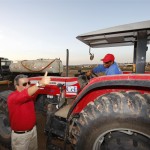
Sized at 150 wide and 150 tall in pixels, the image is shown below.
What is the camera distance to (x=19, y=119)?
2.89m

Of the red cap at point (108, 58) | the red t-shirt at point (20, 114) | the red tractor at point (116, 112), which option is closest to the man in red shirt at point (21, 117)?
the red t-shirt at point (20, 114)

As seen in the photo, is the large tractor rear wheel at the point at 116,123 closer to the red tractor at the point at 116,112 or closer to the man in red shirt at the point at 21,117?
the red tractor at the point at 116,112

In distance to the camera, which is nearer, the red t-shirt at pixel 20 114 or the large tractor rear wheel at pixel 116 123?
the large tractor rear wheel at pixel 116 123

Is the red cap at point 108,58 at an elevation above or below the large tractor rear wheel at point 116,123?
above

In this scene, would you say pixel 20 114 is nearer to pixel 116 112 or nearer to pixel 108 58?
pixel 116 112

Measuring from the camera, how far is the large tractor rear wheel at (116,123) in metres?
1.86

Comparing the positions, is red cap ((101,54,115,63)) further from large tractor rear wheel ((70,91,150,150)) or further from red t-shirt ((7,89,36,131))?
red t-shirt ((7,89,36,131))

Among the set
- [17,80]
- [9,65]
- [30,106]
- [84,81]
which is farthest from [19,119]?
[9,65]

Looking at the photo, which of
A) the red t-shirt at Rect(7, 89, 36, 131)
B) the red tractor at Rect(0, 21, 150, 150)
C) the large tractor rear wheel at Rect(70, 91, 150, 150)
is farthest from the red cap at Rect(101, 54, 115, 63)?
the red t-shirt at Rect(7, 89, 36, 131)

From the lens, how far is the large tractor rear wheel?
1858 mm

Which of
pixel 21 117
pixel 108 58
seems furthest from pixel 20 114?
pixel 108 58

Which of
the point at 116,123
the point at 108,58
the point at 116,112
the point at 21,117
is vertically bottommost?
the point at 21,117

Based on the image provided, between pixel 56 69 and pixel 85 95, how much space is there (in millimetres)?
14255

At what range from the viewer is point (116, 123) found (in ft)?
6.40
